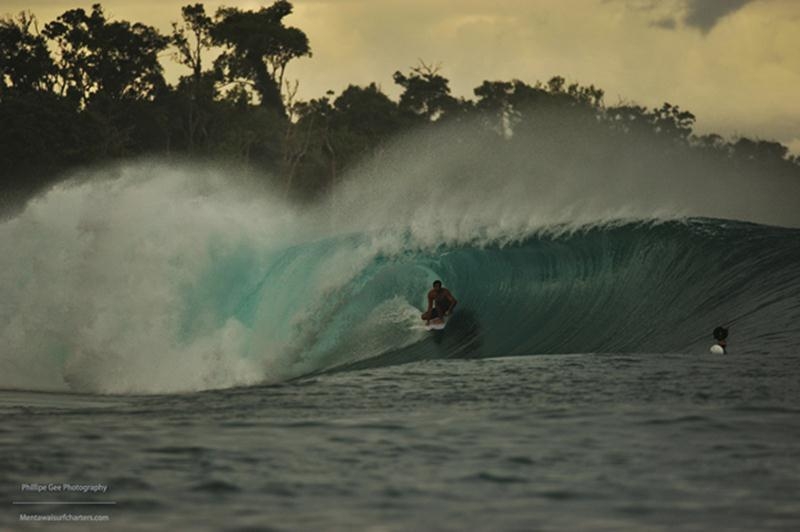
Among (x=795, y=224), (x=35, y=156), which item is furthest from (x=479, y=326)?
(x=795, y=224)

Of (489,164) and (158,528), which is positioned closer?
(158,528)

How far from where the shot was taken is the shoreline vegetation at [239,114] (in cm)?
6606

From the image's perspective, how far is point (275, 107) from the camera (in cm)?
9400

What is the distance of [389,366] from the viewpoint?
1609 cm

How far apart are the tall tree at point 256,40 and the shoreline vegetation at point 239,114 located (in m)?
0.08

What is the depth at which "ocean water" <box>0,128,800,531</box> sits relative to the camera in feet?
25.9

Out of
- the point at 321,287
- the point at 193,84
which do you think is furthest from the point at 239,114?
the point at 321,287

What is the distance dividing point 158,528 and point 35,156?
58.9m

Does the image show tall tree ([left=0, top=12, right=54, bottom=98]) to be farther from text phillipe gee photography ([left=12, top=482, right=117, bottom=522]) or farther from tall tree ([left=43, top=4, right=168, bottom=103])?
text phillipe gee photography ([left=12, top=482, right=117, bottom=522])

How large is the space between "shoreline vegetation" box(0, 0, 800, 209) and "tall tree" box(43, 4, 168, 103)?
0.27ft

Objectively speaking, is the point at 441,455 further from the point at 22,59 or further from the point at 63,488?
the point at 22,59

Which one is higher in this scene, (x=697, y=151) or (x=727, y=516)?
(x=697, y=151)

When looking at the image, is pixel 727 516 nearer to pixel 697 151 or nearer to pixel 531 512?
pixel 531 512

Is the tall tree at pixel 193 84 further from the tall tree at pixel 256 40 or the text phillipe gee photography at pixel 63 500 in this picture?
the text phillipe gee photography at pixel 63 500
